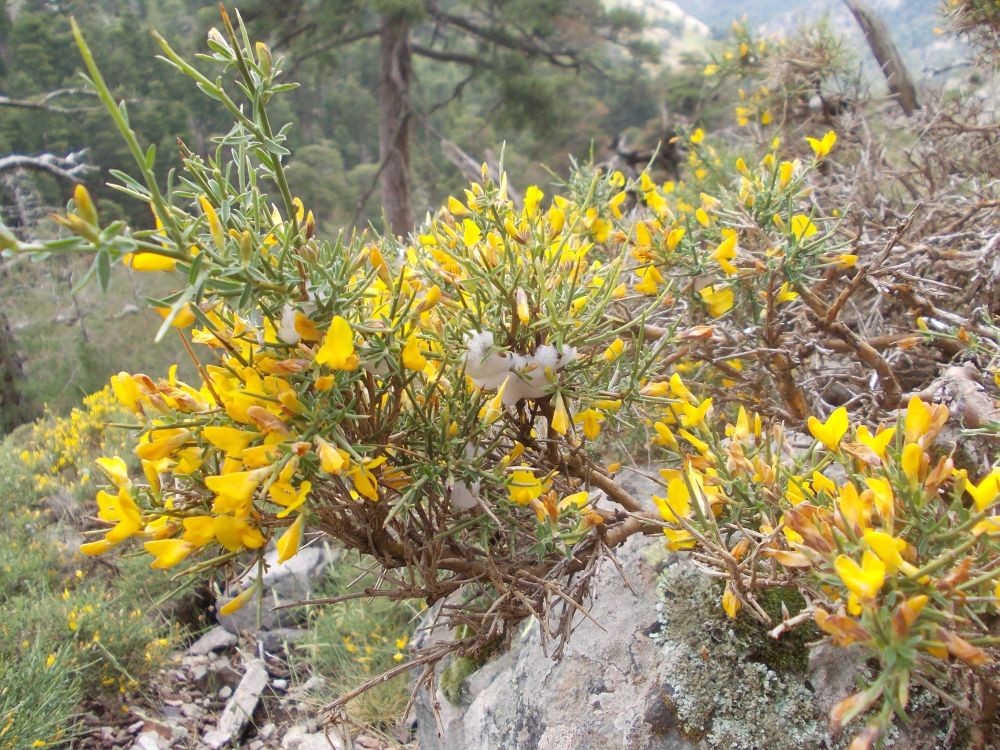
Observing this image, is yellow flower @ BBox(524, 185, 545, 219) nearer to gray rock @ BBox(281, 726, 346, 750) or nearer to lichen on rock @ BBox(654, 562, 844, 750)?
lichen on rock @ BBox(654, 562, 844, 750)

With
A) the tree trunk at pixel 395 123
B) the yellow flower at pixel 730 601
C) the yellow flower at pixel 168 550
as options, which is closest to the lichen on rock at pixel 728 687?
the yellow flower at pixel 730 601

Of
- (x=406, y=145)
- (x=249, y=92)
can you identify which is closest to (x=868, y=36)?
(x=249, y=92)

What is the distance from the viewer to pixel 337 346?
0.73 metres

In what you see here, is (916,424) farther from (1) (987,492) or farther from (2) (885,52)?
(2) (885,52)

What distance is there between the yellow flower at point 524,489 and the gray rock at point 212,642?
3104 mm

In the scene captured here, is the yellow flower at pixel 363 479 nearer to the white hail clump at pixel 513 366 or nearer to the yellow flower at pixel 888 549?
the white hail clump at pixel 513 366

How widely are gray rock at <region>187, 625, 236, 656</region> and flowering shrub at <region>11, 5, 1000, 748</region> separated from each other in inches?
110

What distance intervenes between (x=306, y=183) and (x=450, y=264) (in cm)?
1522

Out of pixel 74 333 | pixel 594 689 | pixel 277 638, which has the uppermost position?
pixel 594 689

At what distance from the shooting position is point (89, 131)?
14188 millimetres

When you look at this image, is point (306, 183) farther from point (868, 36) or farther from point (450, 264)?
point (450, 264)

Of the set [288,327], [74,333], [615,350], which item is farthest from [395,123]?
[288,327]

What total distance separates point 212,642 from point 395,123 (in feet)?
21.2

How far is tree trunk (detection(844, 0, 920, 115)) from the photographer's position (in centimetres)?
395
